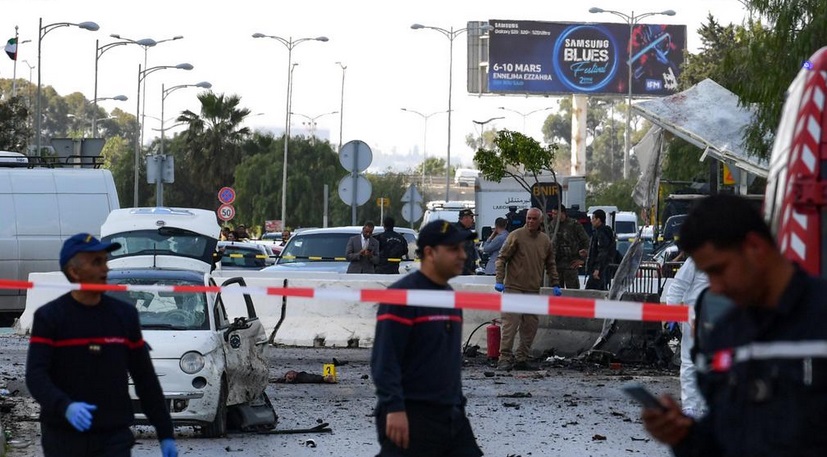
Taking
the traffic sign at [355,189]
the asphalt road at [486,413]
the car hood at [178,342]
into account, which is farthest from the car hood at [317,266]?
the car hood at [178,342]

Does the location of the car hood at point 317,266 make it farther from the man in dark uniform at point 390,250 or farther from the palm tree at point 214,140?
the palm tree at point 214,140

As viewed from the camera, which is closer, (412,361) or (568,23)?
(412,361)

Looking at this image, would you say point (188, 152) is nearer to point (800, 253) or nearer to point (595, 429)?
point (595, 429)

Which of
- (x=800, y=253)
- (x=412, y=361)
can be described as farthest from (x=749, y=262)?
(x=412, y=361)

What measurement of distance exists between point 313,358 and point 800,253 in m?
14.3

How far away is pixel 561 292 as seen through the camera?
728 inches

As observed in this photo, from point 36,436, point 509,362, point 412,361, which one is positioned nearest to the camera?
point 412,361

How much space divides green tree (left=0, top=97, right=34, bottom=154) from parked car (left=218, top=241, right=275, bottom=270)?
22.7 m

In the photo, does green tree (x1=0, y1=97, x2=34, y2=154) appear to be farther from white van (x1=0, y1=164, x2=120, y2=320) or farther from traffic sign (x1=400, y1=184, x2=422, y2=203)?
white van (x1=0, y1=164, x2=120, y2=320)

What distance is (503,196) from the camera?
136 ft

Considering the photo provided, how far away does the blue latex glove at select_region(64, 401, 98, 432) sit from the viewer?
6141 mm

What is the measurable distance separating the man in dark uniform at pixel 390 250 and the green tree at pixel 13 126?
101ft

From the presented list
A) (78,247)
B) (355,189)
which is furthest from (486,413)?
(355,189)

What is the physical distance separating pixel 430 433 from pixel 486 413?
7.30 m
